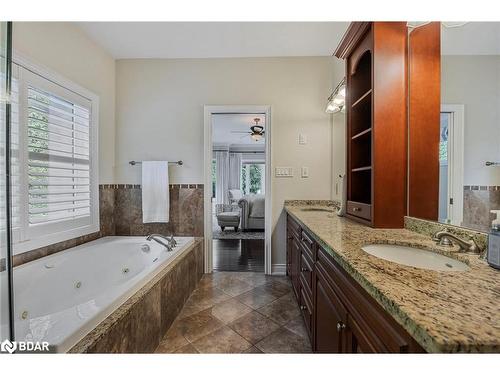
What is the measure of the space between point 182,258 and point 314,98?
2.23 m

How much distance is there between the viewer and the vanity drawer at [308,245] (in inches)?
52.9

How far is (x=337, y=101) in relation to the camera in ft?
7.61

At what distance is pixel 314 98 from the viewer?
2.65 metres

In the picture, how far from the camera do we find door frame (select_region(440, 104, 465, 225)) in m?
1.02

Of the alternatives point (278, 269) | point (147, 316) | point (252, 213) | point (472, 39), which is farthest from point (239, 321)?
point (252, 213)

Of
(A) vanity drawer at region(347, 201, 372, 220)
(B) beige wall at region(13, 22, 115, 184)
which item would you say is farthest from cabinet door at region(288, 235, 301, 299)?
(B) beige wall at region(13, 22, 115, 184)

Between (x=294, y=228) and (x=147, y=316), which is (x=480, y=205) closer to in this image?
(x=294, y=228)

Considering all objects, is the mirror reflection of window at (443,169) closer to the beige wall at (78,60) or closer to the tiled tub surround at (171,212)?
the tiled tub surround at (171,212)

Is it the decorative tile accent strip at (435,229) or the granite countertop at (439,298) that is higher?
the decorative tile accent strip at (435,229)

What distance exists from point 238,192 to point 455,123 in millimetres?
5930

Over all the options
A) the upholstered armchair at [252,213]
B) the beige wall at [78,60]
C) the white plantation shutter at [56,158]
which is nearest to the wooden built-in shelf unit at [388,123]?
the beige wall at [78,60]

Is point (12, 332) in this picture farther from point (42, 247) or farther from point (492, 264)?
point (492, 264)

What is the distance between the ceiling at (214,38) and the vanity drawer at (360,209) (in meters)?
1.65

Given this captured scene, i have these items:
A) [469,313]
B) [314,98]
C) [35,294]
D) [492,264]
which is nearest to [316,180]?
[314,98]
